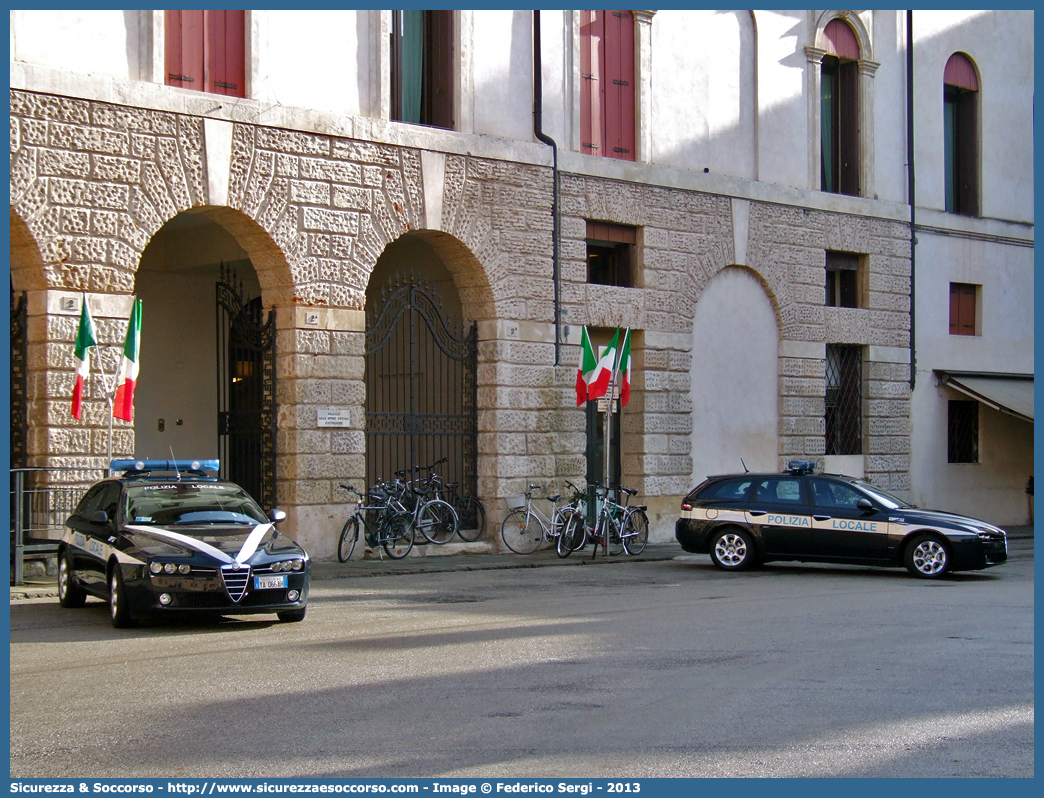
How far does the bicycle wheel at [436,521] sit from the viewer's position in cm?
1994

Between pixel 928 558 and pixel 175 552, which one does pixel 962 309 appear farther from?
pixel 175 552

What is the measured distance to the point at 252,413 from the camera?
19688 millimetres

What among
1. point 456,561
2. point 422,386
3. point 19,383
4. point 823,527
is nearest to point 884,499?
point 823,527

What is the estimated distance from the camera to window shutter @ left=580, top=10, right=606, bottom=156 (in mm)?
22297

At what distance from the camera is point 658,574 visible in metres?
18.2

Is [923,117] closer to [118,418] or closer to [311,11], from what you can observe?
[311,11]

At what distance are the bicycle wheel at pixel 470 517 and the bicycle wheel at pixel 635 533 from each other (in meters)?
2.27

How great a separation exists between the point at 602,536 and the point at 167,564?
988cm

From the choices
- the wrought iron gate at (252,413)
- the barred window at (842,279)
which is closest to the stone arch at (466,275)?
the wrought iron gate at (252,413)

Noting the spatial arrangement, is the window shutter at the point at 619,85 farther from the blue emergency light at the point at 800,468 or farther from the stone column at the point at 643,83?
the blue emergency light at the point at 800,468

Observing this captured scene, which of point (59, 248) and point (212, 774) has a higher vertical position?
point (59, 248)

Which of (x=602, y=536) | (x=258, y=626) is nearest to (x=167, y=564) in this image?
(x=258, y=626)

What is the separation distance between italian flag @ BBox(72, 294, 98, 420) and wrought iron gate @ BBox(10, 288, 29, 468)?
86 centimetres

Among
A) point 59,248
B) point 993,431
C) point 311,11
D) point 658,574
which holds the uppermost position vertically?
point 311,11
